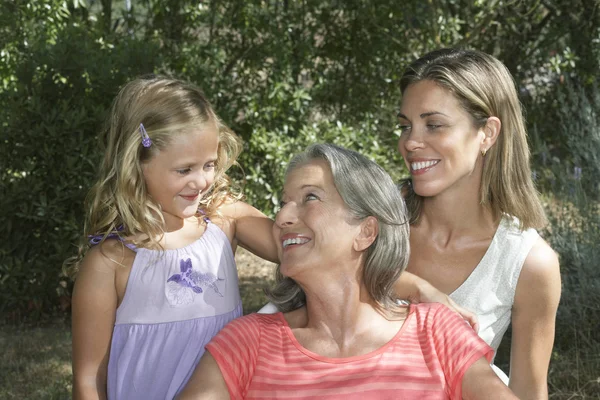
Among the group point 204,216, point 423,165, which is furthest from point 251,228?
point 423,165

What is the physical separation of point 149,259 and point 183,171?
0.31m

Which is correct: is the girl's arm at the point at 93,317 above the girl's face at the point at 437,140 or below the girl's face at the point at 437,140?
below

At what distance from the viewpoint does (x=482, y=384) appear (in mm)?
2385

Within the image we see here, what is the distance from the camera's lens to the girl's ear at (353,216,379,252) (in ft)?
8.50

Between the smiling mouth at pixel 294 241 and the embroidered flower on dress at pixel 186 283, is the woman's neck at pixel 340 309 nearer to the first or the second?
the smiling mouth at pixel 294 241

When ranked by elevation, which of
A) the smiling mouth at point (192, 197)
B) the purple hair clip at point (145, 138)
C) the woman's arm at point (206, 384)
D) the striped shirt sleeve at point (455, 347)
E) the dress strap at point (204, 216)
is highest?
the purple hair clip at point (145, 138)

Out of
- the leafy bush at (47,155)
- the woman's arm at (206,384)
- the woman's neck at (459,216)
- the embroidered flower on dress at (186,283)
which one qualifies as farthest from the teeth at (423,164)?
the leafy bush at (47,155)

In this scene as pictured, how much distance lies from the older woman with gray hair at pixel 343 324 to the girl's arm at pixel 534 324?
0.36m

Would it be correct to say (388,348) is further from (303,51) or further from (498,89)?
(303,51)

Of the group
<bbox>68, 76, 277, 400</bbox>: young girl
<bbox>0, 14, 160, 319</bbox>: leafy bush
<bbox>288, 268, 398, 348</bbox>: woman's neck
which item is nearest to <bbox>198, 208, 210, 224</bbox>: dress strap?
<bbox>68, 76, 277, 400</bbox>: young girl

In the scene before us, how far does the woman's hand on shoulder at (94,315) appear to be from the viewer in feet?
8.70

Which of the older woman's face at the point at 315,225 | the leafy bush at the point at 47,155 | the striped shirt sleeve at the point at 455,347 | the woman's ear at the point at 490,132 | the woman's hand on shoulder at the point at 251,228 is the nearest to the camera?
the striped shirt sleeve at the point at 455,347

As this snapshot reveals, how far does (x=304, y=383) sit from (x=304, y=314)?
0.29 meters

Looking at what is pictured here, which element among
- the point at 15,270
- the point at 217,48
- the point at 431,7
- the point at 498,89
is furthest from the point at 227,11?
the point at 498,89
